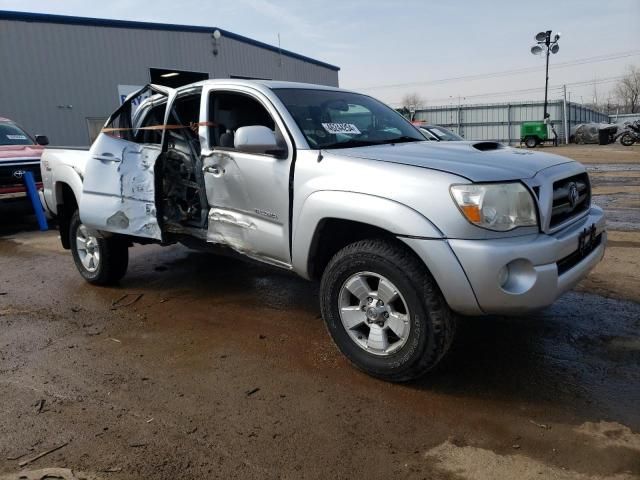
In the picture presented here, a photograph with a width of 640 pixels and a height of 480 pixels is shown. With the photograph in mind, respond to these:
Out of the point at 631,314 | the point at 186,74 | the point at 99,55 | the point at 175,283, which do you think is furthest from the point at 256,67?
the point at 631,314

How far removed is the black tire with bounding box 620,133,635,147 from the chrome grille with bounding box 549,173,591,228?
28721 millimetres

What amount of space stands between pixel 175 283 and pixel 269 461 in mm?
3408

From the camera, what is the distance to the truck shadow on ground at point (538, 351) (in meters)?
3.11

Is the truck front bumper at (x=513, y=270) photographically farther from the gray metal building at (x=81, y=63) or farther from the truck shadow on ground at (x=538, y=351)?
the gray metal building at (x=81, y=63)

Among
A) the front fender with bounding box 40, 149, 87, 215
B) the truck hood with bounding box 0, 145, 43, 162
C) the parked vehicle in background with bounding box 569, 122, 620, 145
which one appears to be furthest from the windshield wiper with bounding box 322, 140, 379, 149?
the parked vehicle in background with bounding box 569, 122, 620, 145

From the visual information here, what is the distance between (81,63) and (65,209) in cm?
→ 1392

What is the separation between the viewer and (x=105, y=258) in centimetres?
532

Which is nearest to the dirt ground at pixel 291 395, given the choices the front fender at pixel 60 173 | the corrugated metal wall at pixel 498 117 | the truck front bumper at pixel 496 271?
the truck front bumper at pixel 496 271

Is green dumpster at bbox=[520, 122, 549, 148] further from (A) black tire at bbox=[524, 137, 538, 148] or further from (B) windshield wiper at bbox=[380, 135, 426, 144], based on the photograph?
(B) windshield wiper at bbox=[380, 135, 426, 144]

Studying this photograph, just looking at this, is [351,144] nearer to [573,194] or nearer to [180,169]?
[573,194]

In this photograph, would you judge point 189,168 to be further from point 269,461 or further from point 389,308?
point 269,461

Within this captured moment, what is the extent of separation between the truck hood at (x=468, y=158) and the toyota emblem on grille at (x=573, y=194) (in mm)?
176

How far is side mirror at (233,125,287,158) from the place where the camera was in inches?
139

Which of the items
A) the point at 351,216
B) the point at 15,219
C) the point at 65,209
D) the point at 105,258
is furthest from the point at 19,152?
the point at 351,216
